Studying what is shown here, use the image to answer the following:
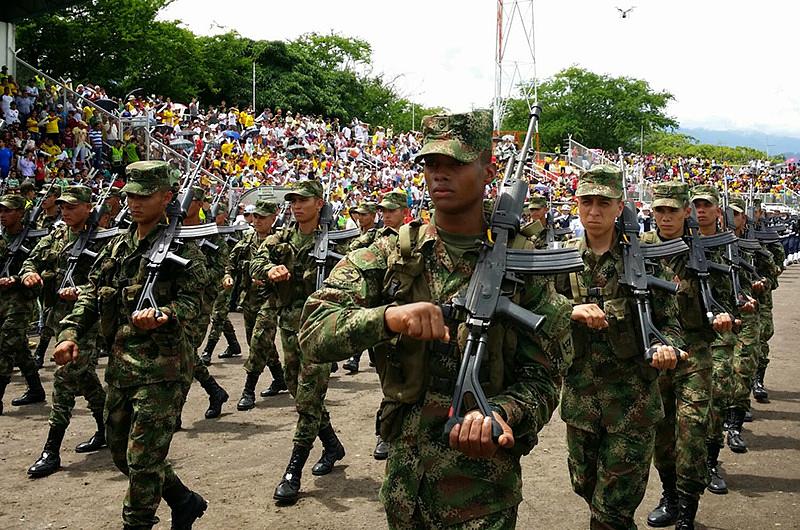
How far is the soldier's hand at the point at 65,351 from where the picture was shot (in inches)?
165

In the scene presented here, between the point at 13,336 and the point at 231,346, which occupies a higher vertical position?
the point at 13,336

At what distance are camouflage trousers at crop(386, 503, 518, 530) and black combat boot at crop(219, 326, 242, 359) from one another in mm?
8629

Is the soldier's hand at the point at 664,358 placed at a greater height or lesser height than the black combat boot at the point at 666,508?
greater

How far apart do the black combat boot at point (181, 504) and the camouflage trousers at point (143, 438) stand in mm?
53

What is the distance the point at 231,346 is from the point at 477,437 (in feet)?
30.8

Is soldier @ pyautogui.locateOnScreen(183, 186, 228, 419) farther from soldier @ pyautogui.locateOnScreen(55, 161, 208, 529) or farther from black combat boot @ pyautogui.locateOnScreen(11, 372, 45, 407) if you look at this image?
soldier @ pyautogui.locateOnScreen(55, 161, 208, 529)

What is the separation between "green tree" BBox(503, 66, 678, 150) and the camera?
66.1m

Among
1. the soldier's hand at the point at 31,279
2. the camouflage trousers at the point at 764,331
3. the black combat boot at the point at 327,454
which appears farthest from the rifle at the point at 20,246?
the camouflage trousers at the point at 764,331

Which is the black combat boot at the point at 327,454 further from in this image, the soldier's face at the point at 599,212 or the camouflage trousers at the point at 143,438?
the soldier's face at the point at 599,212

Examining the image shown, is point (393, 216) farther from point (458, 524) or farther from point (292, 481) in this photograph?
point (458, 524)

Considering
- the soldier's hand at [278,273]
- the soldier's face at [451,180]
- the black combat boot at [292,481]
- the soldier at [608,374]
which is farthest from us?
the soldier's hand at [278,273]

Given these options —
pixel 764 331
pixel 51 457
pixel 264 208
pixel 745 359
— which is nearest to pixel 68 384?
pixel 51 457

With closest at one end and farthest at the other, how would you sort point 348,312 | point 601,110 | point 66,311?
point 348,312 < point 66,311 < point 601,110

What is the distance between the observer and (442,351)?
2.69 metres
